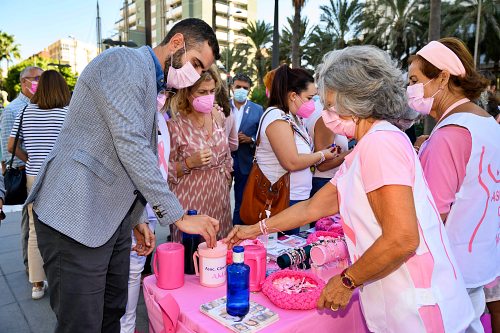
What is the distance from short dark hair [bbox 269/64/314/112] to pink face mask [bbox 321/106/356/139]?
4.85ft

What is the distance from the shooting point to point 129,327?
2.20 m

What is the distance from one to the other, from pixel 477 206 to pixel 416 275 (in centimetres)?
60

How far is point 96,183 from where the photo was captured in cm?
144

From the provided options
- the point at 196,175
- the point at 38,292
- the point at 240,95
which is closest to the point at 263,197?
the point at 196,175

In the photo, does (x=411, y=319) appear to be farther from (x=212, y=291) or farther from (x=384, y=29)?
(x=384, y=29)

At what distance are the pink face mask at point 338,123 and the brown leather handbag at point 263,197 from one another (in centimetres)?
135

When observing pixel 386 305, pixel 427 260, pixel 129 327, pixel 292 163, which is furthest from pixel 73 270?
pixel 292 163

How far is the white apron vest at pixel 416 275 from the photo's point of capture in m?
1.25

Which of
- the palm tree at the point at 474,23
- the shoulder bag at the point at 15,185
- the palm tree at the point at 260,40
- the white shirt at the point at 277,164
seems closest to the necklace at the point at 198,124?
the white shirt at the point at 277,164

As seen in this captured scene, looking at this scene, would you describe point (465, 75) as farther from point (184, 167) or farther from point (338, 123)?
point (184, 167)

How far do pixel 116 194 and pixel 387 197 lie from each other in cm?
99

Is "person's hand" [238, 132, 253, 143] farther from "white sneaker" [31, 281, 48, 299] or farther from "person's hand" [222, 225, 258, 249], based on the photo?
"person's hand" [222, 225, 258, 249]

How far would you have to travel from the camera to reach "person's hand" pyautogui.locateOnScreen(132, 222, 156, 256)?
191 cm

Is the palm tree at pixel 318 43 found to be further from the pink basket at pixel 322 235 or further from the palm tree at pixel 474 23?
the pink basket at pixel 322 235
